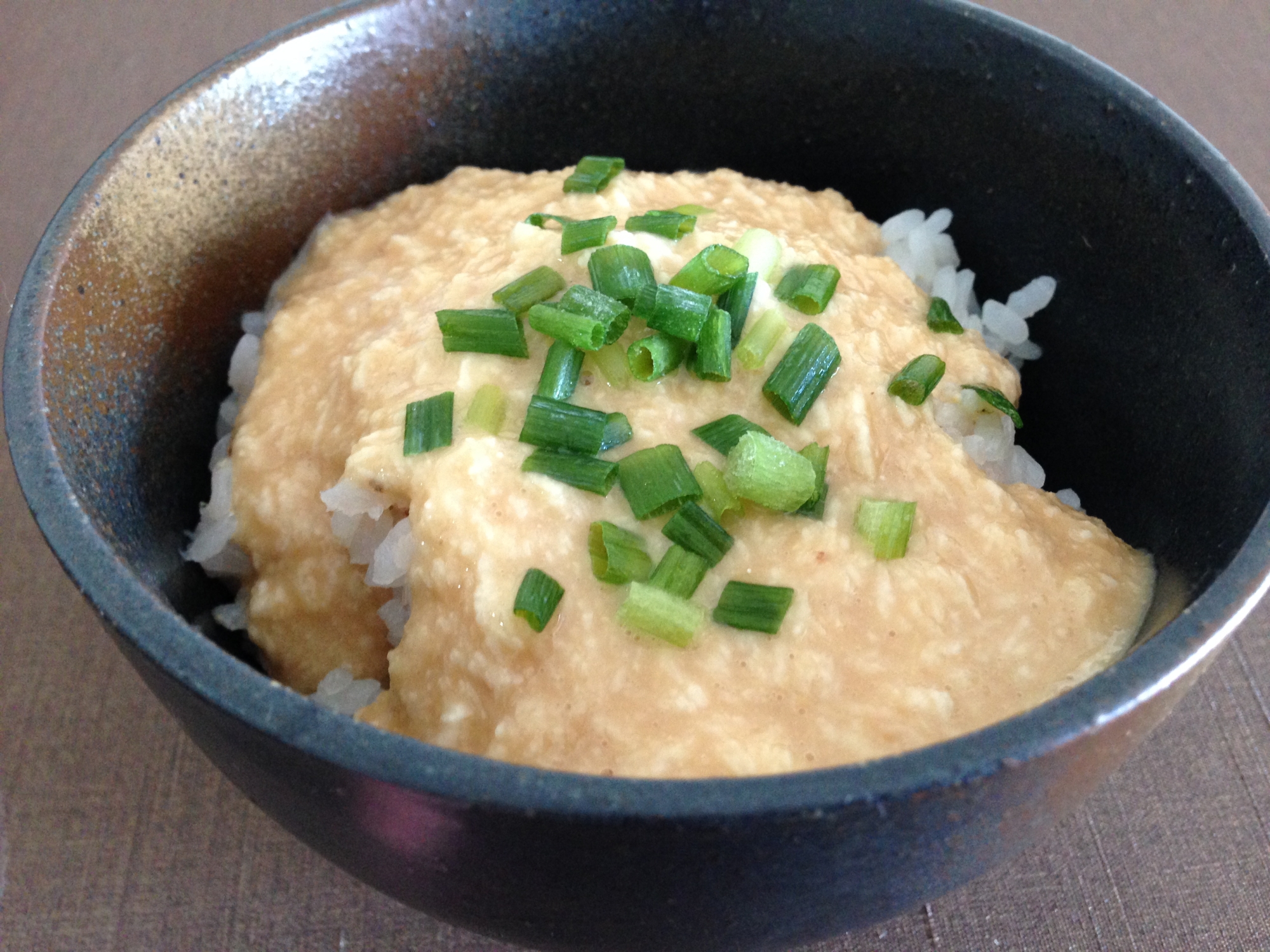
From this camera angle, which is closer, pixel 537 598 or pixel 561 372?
pixel 537 598

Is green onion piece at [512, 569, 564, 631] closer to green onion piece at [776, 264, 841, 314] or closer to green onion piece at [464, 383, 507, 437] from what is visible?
green onion piece at [464, 383, 507, 437]

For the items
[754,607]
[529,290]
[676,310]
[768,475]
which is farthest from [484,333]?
[754,607]

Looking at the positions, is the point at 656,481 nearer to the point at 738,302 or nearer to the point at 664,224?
the point at 738,302

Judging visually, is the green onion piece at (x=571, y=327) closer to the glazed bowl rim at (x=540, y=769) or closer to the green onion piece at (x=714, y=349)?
the green onion piece at (x=714, y=349)

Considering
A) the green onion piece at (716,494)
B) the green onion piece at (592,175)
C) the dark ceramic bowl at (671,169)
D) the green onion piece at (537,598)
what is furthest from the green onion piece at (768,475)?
the green onion piece at (592,175)

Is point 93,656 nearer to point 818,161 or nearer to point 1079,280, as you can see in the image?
point 818,161

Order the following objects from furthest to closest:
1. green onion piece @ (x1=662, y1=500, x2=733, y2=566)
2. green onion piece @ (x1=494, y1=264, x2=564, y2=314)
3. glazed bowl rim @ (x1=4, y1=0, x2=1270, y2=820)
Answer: green onion piece @ (x1=494, y1=264, x2=564, y2=314)
green onion piece @ (x1=662, y1=500, x2=733, y2=566)
glazed bowl rim @ (x1=4, y1=0, x2=1270, y2=820)

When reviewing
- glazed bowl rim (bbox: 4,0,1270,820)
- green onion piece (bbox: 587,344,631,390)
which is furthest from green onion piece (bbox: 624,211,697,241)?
glazed bowl rim (bbox: 4,0,1270,820)
